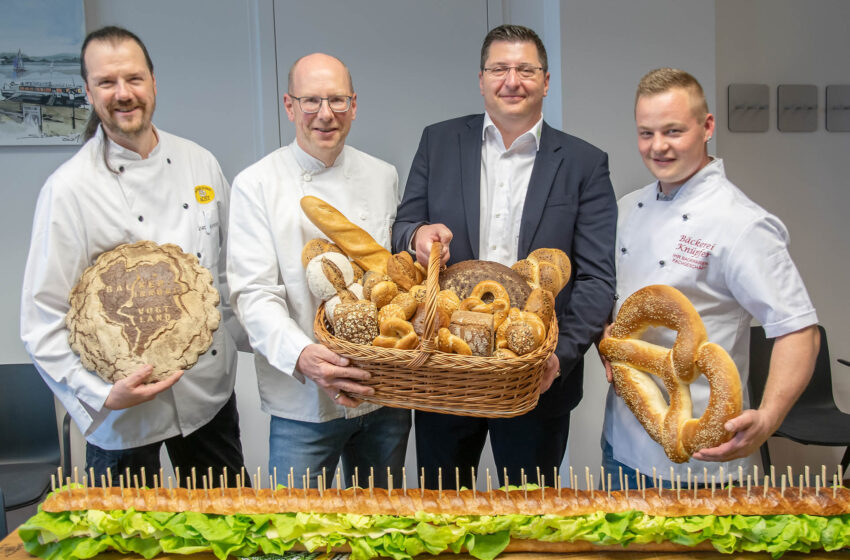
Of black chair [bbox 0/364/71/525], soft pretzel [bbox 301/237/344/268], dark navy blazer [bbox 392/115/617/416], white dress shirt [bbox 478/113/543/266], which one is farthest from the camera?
black chair [bbox 0/364/71/525]

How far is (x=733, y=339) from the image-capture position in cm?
182

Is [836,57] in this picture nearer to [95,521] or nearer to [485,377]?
[485,377]

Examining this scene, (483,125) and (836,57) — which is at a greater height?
(836,57)

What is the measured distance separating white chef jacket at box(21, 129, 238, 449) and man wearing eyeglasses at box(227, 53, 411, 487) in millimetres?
183

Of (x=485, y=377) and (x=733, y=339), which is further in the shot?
(x=733, y=339)

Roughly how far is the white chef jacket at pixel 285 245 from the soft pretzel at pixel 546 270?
1.71 feet

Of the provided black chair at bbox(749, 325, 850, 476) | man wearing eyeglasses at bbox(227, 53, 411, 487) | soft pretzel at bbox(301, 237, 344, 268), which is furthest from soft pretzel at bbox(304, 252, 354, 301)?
black chair at bbox(749, 325, 850, 476)

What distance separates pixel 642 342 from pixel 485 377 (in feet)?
1.55

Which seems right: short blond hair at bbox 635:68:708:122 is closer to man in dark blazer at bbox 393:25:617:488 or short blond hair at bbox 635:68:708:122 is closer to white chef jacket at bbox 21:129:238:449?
man in dark blazer at bbox 393:25:617:488

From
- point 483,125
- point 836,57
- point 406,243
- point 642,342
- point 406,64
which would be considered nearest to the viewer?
point 642,342

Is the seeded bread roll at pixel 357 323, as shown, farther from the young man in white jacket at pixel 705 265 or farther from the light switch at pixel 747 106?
the light switch at pixel 747 106

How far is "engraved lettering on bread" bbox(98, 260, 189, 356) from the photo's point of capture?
70.2 inches

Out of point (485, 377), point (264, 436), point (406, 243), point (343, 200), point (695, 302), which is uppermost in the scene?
point (343, 200)

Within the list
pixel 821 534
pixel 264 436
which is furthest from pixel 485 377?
pixel 264 436
